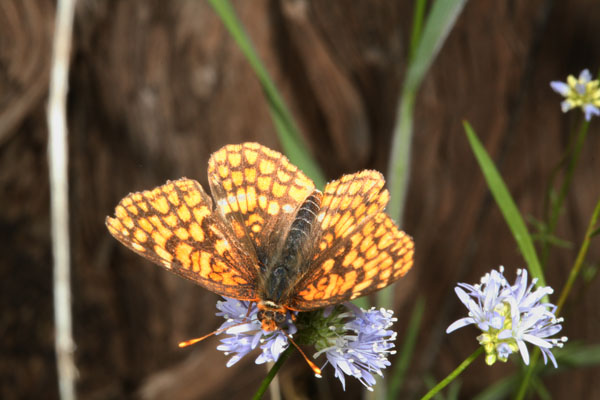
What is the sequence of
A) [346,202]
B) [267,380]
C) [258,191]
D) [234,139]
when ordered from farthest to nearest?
[234,139] < [258,191] < [346,202] < [267,380]

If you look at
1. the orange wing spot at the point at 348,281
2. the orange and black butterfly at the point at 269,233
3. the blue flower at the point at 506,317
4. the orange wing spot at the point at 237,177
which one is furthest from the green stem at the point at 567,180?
the orange wing spot at the point at 237,177

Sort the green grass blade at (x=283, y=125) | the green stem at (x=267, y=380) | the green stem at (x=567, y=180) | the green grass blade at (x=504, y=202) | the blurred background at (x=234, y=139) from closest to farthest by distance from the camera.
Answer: the green stem at (x=267, y=380), the green grass blade at (x=504, y=202), the green stem at (x=567, y=180), the green grass blade at (x=283, y=125), the blurred background at (x=234, y=139)

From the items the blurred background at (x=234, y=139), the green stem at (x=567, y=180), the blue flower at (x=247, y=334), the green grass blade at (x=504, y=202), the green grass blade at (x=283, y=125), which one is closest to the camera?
the blue flower at (x=247, y=334)

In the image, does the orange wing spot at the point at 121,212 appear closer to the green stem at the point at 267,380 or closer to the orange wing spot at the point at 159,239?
the orange wing spot at the point at 159,239

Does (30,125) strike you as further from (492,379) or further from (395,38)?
(492,379)

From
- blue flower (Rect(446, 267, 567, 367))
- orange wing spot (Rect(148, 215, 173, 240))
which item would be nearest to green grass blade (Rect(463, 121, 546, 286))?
blue flower (Rect(446, 267, 567, 367))

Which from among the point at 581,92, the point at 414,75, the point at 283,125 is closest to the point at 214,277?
the point at 283,125

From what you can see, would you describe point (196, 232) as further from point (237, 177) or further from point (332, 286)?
point (332, 286)

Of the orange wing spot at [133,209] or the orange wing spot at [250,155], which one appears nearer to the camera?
the orange wing spot at [133,209]
